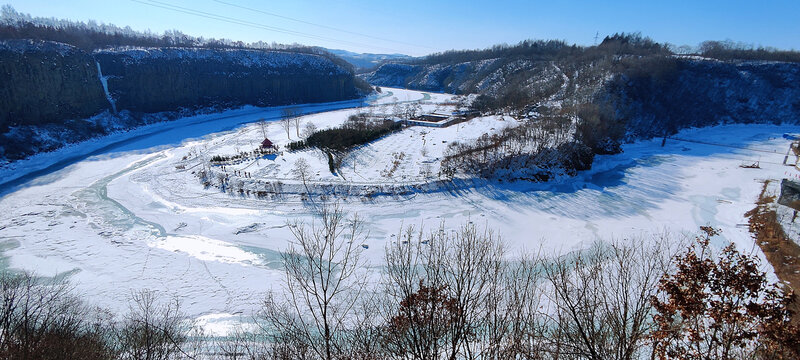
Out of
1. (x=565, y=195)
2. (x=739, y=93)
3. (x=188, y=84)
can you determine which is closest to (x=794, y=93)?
(x=739, y=93)

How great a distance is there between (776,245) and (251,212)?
27806mm

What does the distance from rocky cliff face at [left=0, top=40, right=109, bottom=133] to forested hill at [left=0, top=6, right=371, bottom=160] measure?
0.10 metres

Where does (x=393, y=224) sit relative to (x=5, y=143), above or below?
below

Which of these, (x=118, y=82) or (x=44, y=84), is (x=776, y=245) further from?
(x=118, y=82)

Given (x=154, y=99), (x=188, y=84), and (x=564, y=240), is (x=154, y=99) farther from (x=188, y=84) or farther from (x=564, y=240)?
(x=564, y=240)

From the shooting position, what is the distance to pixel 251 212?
2227 centimetres

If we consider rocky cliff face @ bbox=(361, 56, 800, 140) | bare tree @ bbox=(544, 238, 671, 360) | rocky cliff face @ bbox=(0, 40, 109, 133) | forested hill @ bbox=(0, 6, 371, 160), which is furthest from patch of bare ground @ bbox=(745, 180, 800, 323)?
rocky cliff face @ bbox=(0, 40, 109, 133)

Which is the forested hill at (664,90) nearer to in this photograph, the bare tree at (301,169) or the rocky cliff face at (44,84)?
the bare tree at (301,169)

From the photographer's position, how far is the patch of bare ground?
49.6 ft

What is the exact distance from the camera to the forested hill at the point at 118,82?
37.7 m

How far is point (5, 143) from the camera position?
32531mm

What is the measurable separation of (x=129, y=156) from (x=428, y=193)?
100ft

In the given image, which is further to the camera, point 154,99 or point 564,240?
point 154,99

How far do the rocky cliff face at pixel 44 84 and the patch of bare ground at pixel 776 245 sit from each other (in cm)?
5755
